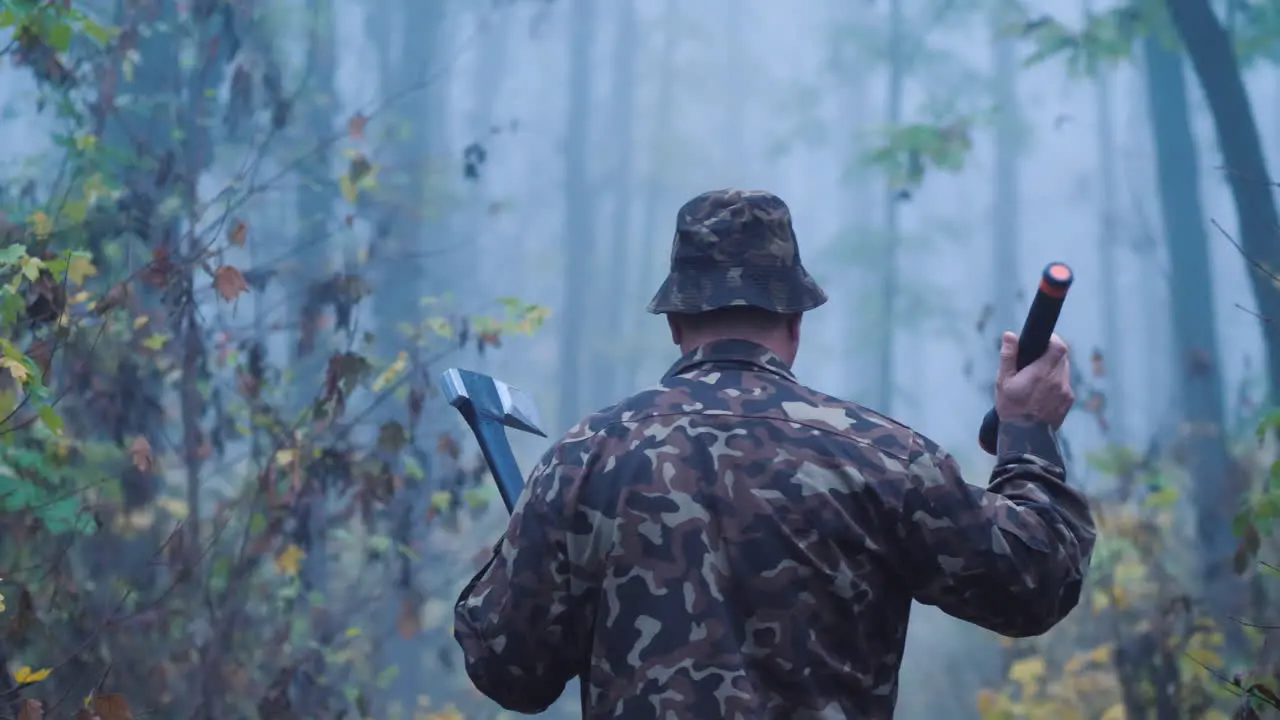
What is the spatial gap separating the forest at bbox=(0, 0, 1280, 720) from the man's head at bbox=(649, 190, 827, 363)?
1.41m

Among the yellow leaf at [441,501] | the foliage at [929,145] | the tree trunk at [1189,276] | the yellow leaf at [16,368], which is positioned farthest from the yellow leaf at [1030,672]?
the yellow leaf at [16,368]

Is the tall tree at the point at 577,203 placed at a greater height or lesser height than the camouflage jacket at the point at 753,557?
greater

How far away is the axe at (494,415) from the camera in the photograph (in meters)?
2.55

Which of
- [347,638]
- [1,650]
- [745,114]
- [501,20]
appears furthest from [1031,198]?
[1,650]

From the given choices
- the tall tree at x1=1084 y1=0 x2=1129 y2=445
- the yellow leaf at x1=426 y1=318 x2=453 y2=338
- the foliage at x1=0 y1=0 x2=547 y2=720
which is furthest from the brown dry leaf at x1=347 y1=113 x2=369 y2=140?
the tall tree at x1=1084 y1=0 x2=1129 y2=445

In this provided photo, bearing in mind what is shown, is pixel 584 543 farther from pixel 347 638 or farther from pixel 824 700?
pixel 347 638

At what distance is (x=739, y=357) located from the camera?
2.05 m

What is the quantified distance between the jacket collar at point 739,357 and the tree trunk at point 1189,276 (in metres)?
8.98

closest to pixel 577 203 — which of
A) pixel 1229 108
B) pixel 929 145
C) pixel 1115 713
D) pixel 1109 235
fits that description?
pixel 1109 235

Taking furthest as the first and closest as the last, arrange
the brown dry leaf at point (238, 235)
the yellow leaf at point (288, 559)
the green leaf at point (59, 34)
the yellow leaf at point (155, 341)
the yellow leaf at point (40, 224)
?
the yellow leaf at point (288, 559), the yellow leaf at point (155, 341), the brown dry leaf at point (238, 235), the yellow leaf at point (40, 224), the green leaf at point (59, 34)

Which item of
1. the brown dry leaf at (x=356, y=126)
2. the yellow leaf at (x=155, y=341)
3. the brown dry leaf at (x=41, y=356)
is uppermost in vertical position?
the brown dry leaf at (x=356, y=126)

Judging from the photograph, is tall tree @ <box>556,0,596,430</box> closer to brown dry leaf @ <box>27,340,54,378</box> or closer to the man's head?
brown dry leaf @ <box>27,340,54,378</box>

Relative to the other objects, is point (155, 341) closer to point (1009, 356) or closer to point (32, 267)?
point (32, 267)

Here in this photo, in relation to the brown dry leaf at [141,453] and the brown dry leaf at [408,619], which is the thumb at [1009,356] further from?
the brown dry leaf at [408,619]
